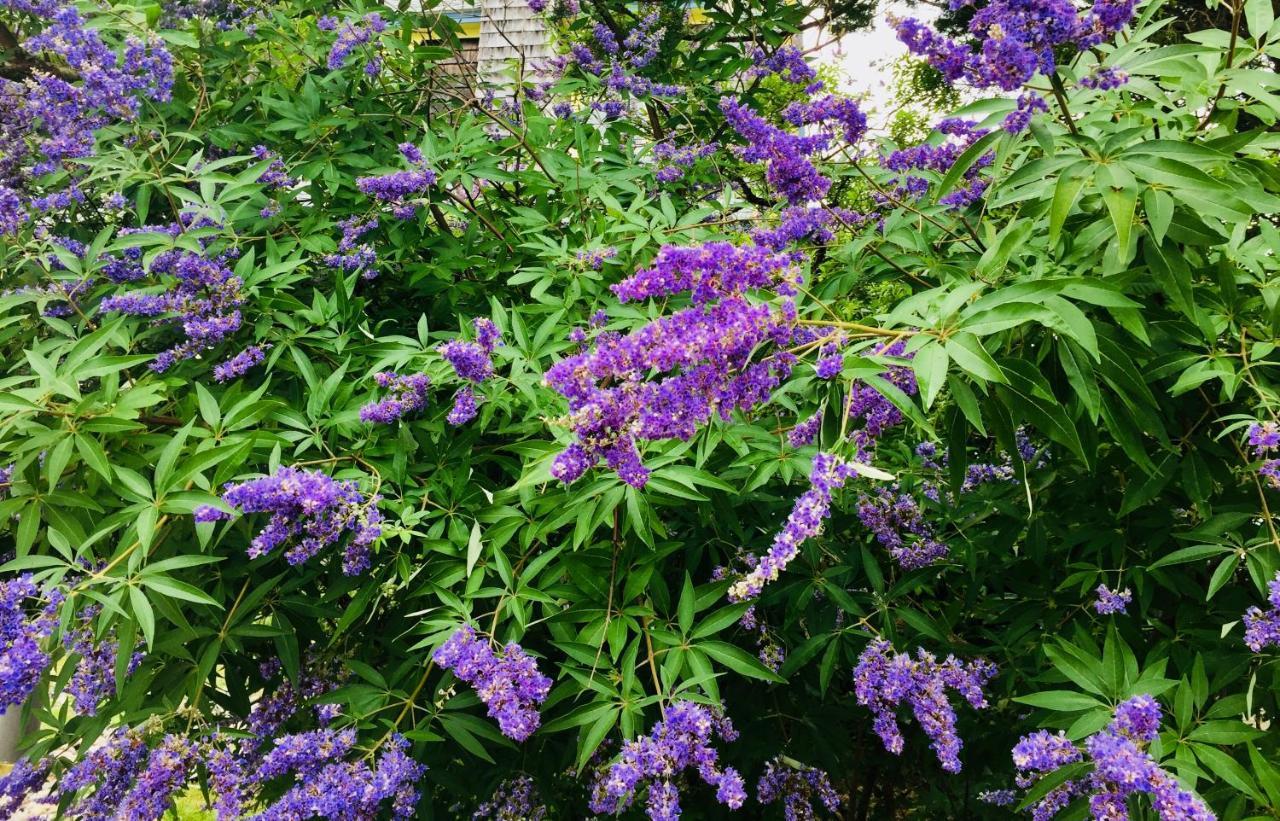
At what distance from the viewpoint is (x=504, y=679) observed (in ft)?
6.81

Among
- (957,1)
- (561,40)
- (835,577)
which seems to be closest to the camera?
(957,1)

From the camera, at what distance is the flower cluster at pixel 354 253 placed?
320cm

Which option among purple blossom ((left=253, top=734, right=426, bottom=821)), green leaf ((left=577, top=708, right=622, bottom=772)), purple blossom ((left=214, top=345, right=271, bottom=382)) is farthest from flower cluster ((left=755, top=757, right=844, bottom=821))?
purple blossom ((left=214, top=345, right=271, bottom=382))

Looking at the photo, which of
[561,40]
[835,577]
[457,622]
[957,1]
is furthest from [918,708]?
[561,40]

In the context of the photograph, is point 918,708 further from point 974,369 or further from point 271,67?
point 271,67

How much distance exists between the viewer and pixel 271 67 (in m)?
4.08

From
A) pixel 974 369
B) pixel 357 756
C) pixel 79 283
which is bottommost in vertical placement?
pixel 357 756

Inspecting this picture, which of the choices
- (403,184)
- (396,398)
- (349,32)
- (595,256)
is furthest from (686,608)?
(349,32)

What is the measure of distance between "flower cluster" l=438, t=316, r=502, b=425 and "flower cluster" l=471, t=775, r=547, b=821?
48.2 inches

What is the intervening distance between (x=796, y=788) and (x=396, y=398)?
1.79 m

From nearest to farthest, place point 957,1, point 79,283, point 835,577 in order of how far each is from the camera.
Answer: point 957,1 → point 835,577 → point 79,283

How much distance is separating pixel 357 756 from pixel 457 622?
54 cm

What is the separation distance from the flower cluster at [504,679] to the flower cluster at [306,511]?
431mm

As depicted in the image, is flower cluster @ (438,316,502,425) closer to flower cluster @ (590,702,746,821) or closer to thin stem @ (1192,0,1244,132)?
flower cluster @ (590,702,746,821)
